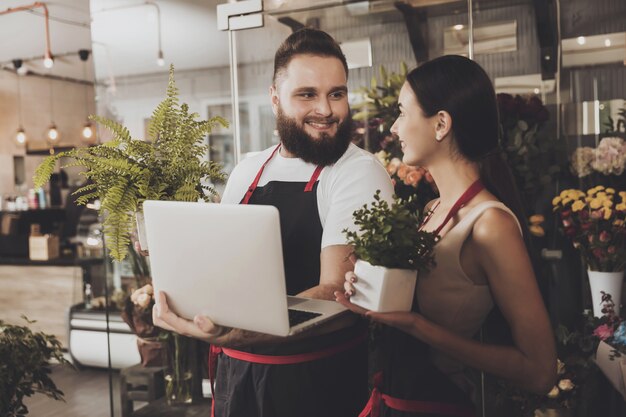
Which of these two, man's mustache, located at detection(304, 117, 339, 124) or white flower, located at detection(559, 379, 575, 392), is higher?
man's mustache, located at detection(304, 117, 339, 124)

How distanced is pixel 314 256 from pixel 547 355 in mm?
655

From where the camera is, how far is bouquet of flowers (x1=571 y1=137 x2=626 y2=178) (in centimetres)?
240

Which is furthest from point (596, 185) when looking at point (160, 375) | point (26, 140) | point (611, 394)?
point (26, 140)

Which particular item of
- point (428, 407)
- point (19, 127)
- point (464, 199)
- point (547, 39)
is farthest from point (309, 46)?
point (19, 127)

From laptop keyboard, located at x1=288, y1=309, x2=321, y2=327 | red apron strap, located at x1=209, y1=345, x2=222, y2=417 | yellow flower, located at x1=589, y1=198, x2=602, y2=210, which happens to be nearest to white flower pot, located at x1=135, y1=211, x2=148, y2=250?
red apron strap, located at x1=209, y1=345, x2=222, y2=417

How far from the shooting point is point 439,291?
1.39 meters

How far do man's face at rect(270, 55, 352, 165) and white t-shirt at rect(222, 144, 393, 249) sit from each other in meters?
0.05

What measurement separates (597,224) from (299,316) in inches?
62.2

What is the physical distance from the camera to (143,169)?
1.55 metres

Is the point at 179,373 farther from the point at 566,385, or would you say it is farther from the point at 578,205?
the point at 578,205

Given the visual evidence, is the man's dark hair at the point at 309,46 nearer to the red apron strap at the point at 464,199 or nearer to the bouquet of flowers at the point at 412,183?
the red apron strap at the point at 464,199

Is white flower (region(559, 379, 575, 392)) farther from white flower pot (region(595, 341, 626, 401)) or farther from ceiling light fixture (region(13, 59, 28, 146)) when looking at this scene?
ceiling light fixture (region(13, 59, 28, 146))

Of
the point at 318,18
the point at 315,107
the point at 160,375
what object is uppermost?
the point at 318,18

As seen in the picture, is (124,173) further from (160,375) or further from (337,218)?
(160,375)
